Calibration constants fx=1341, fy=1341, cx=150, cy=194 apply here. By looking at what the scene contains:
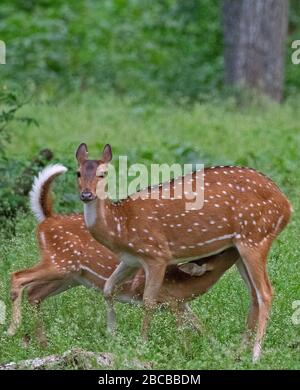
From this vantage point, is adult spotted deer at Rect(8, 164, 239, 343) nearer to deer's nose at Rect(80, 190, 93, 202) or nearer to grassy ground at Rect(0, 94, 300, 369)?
grassy ground at Rect(0, 94, 300, 369)

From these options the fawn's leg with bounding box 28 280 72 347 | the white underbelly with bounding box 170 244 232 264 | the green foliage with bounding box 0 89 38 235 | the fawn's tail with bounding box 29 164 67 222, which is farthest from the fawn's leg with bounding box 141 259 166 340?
the green foliage with bounding box 0 89 38 235

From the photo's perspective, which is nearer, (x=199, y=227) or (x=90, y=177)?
(x=90, y=177)

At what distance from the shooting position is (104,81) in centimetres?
2030

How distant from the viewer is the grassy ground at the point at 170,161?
825cm

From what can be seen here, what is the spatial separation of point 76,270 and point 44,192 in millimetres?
674

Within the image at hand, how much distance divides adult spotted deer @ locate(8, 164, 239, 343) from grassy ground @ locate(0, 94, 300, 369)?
4.9 inches

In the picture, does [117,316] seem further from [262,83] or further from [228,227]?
[262,83]

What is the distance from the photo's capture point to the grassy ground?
8250 mm

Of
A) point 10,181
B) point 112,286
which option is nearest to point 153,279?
point 112,286

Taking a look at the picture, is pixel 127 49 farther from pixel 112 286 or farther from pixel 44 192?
pixel 112 286

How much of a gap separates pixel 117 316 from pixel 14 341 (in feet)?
2.71

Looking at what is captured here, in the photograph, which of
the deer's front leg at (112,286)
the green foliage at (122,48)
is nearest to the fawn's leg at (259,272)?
the deer's front leg at (112,286)

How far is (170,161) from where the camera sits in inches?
551

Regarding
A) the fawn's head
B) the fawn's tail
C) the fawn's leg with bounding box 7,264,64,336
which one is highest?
the fawn's head
